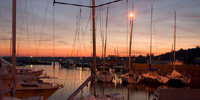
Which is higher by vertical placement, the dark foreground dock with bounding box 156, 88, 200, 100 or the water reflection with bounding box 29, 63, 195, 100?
the dark foreground dock with bounding box 156, 88, 200, 100

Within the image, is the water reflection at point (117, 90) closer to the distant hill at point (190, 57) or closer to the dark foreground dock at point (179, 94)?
the dark foreground dock at point (179, 94)

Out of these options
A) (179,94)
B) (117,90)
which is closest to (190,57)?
(117,90)

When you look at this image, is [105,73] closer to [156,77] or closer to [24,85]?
[156,77]

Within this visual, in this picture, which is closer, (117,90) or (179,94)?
(179,94)

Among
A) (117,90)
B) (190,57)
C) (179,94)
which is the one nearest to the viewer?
(179,94)

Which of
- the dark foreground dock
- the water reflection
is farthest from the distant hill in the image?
the dark foreground dock

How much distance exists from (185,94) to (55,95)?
13395 millimetres

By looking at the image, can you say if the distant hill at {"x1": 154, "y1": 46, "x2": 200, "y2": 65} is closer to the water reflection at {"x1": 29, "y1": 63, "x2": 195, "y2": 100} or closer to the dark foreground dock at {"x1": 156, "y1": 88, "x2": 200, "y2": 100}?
the water reflection at {"x1": 29, "y1": 63, "x2": 195, "y2": 100}

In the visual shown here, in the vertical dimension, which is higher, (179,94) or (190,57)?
(179,94)

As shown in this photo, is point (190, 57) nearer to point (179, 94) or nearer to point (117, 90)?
point (117, 90)

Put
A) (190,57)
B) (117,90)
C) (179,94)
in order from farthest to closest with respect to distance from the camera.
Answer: (190,57) < (117,90) < (179,94)

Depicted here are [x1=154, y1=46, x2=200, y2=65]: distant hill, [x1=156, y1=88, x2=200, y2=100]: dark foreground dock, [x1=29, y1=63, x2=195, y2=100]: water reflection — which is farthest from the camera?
[x1=154, y1=46, x2=200, y2=65]: distant hill

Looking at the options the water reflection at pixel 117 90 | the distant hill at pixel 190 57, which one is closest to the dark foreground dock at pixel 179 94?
the water reflection at pixel 117 90

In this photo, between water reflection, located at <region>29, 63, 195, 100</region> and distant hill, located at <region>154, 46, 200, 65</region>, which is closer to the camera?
water reflection, located at <region>29, 63, 195, 100</region>
